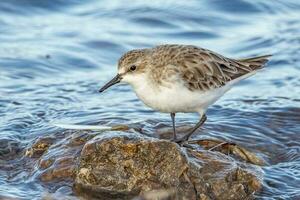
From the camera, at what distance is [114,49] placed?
13.2 metres

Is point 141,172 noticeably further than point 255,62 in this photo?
No

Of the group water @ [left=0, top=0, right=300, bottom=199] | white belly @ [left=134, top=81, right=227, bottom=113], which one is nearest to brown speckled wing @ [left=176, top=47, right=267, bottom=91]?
white belly @ [left=134, top=81, right=227, bottom=113]

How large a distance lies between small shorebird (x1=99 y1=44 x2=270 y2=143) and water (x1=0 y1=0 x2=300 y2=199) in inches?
32.5

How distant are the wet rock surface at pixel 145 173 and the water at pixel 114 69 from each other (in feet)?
0.88

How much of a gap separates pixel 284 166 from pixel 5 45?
6337 millimetres

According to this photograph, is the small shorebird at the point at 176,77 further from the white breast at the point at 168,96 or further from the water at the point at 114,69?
the water at the point at 114,69

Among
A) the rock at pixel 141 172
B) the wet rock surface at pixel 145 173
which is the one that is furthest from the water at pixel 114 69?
the rock at pixel 141 172

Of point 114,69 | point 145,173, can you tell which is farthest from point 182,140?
point 114,69

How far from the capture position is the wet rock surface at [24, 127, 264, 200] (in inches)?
267

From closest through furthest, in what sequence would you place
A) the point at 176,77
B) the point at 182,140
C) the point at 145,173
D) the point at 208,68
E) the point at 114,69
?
the point at 145,173 < the point at 176,77 < the point at 182,140 < the point at 208,68 < the point at 114,69

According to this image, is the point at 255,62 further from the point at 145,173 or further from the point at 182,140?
the point at 145,173

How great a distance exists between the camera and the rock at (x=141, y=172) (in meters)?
6.79

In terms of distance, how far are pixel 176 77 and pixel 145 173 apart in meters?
1.38

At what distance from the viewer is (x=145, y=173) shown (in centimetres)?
680
